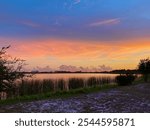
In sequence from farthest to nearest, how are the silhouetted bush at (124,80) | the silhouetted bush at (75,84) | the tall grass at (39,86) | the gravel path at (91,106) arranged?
1. the silhouetted bush at (75,84)
2. the silhouetted bush at (124,80)
3. the tall grass at (39,86)
4. the gravel path at (91,106)

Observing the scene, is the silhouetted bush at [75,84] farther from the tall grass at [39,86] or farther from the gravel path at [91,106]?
the gravel path at [91,106]

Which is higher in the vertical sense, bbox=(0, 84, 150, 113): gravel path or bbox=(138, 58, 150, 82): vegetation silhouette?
bbox=(138, 58, 150, 82): vegetation silhouette

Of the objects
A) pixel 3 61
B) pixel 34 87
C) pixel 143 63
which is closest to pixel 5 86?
pixel 3 61

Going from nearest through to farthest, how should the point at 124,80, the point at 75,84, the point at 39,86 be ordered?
the point at 39,86
the point at 124,80
the point at 75,84

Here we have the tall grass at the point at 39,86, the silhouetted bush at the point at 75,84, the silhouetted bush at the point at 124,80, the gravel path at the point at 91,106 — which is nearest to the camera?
the gravel path at the point at 91,106

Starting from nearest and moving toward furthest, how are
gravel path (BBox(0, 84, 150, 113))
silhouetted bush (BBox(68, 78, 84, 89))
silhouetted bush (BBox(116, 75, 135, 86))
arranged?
gravel path (BBox(0, 84, 150, 113)) < silhouetted bush (BBox(116, 75, 135, 86)) < silhouetted bush (BBox(68, 78, 84, 89))

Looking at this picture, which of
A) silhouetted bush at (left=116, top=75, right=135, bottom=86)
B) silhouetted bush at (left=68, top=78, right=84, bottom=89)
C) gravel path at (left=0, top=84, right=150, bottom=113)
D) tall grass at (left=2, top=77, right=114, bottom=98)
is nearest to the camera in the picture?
gravel path at (left=0, top=84, right=150, bottom=113)

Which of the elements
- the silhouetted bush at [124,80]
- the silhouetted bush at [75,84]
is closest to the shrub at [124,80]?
the silhouetted bush at [124,80]

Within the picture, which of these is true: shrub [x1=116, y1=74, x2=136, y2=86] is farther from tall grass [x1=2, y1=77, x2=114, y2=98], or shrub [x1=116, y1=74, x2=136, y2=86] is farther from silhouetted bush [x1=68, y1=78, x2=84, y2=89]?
silhouetted bush [x1=68, y1=78, x2=84, y2=89]

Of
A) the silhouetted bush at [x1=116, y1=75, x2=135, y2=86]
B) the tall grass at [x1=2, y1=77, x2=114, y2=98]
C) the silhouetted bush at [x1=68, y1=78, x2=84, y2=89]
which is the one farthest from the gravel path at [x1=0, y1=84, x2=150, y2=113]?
the silhouetted bush at [x1=68, y1=78, x2=84, y2=89]

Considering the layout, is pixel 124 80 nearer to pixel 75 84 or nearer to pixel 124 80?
pixel 124 80

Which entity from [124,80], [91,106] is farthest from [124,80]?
[91,106]

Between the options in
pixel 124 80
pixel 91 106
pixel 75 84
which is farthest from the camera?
pixel 75 84

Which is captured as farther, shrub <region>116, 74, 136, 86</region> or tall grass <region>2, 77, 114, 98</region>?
shrub <region>116, 74, 136, 86</region>
